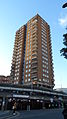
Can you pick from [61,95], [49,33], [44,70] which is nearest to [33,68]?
[44,70]

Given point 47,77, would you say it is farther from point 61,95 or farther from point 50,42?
point 50,42

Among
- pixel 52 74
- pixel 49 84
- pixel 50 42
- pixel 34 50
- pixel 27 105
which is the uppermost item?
pixel 50 42

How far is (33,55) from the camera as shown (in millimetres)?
77438

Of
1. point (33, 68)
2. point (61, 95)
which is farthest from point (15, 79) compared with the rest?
point (61, 95)

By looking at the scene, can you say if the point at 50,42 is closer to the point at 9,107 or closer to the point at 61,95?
the point at 61,95

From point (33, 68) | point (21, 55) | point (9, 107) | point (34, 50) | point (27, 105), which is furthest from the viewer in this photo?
point (21, 55)

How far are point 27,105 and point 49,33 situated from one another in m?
64.5

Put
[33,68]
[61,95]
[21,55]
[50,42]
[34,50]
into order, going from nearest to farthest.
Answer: [61,95] < [33,68] < [34,50] < [21,55] < [50,42]

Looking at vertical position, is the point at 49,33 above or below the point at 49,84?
above

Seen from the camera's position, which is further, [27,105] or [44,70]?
[44,70]

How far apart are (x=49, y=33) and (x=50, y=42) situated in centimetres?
797

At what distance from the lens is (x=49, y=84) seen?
74500 mm

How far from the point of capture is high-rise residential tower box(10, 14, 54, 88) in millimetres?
72125

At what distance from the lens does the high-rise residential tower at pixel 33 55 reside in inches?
2840
